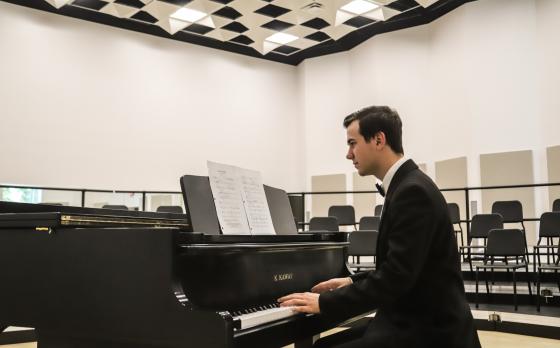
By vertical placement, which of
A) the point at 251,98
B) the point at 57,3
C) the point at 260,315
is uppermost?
the point at 57,3

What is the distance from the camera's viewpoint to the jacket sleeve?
170 cm

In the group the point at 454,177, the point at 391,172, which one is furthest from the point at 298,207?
the point at 391,172

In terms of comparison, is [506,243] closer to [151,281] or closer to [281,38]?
[151,281]

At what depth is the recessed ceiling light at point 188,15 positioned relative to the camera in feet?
28.5

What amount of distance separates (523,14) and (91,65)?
696 centimetres

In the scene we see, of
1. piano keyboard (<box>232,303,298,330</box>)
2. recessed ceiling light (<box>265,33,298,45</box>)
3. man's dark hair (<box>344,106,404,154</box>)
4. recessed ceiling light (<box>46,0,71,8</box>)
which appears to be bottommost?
piano keyboard (<box>232,303,298,330</box>)

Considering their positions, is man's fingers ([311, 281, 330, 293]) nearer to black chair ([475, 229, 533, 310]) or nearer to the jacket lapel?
the jacket lapel

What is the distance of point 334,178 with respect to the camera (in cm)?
1031

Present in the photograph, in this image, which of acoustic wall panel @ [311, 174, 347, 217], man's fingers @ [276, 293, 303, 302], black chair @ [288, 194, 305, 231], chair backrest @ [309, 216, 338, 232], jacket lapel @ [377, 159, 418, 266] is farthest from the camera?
acoustic wall panel @ [311, 174, 347, 217]

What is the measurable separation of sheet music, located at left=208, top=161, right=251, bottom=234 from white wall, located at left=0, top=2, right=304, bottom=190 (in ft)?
21.5

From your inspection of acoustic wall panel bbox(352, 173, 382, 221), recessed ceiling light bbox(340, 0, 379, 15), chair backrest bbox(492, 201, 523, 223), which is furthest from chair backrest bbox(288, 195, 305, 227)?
recessed ceiling light bbox(340, 0, 379, 15)

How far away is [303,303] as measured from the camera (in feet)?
6.32

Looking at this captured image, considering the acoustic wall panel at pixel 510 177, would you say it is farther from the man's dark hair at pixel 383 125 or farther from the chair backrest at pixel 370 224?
the man's dark hair at pixel 383 125

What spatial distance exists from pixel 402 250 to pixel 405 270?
2.6 inches
